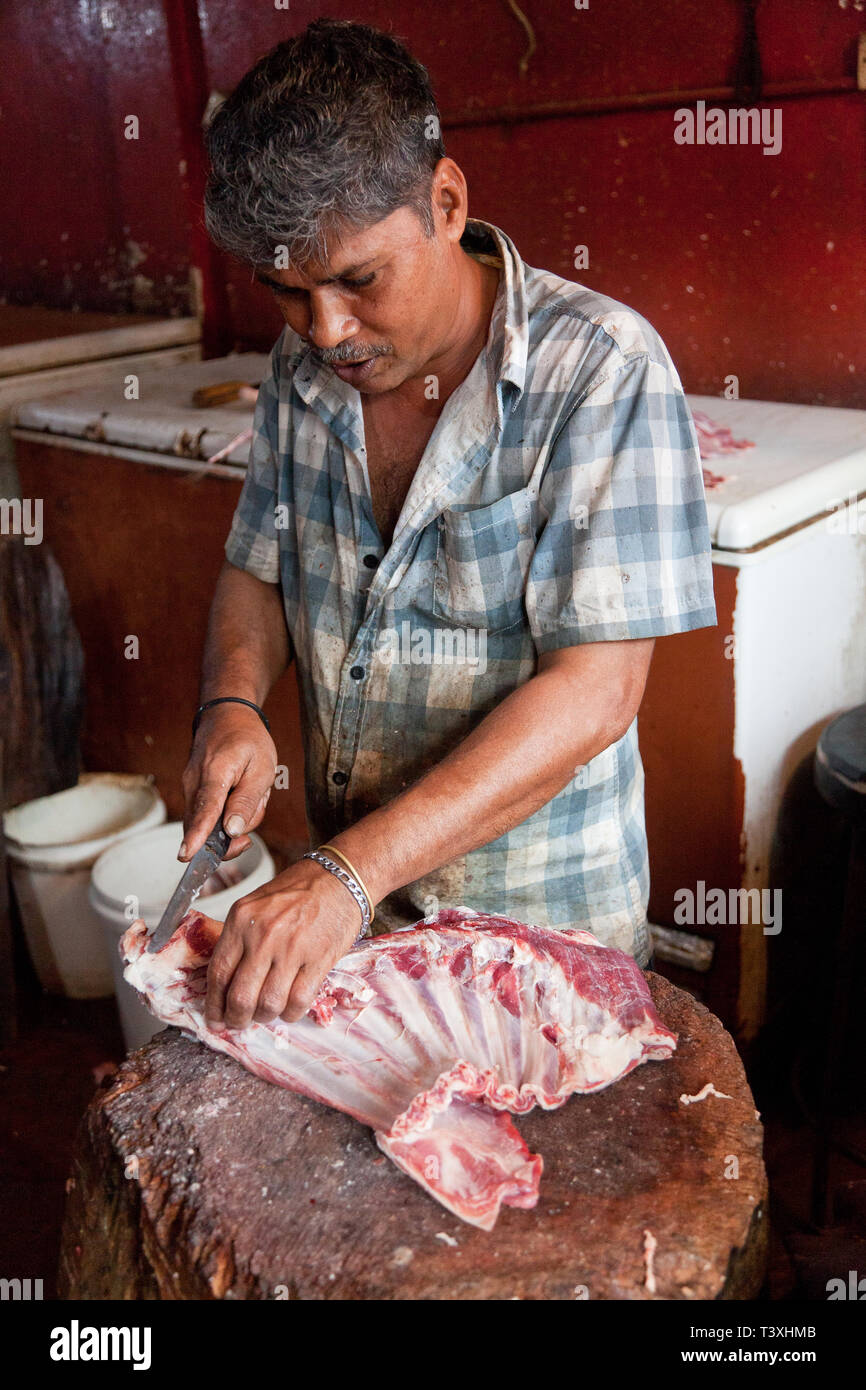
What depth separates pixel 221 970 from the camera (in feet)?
4.83

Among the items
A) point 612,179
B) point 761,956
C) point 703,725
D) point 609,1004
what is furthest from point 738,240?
point 609,1004

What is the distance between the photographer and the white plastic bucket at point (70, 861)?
3.74 metres

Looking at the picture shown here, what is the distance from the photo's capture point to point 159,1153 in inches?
58.2

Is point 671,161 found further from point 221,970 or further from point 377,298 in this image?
point 221,970

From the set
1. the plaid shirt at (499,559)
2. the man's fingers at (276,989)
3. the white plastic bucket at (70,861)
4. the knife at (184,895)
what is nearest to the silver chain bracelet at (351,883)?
the man's fingers at (276,989)

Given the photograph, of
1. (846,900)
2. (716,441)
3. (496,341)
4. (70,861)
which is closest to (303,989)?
(496,341)

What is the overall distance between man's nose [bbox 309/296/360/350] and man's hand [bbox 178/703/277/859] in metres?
0.61

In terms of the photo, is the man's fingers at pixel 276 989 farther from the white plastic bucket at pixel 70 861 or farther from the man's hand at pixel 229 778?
the white plastic bucket at pixel 70 861

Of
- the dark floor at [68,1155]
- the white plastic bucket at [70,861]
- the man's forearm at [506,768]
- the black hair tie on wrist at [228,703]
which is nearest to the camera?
the man's forearm at [506,768]

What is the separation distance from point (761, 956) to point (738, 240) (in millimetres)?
1829

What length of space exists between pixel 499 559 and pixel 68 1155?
7.87ft

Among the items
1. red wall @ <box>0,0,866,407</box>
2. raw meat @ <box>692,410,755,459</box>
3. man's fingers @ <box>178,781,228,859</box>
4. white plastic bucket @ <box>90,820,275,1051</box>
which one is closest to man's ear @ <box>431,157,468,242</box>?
man's fingers @ <box>178,781,228,859</box>

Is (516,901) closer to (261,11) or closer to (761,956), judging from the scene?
(761,956)

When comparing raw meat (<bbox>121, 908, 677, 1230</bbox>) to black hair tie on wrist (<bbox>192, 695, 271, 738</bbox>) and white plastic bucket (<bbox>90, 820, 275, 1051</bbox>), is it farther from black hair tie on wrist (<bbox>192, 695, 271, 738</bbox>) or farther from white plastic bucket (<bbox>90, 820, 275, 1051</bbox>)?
white plastic bucket (<bbox>90, 820, 275, 1051</bbox>)
